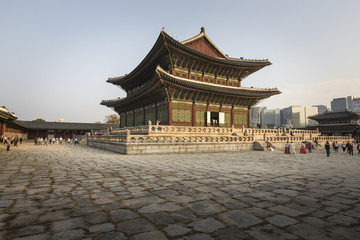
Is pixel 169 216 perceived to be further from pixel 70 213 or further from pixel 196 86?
pixel 196 86

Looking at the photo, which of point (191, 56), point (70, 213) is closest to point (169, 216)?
point (70, 213)

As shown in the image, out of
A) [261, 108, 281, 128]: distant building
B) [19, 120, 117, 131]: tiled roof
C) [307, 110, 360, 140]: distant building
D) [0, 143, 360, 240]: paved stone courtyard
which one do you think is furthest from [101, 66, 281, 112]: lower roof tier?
[261, 108, 281, 128]: distant building

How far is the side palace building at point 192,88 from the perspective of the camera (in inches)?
853

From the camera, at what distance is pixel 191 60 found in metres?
24.3

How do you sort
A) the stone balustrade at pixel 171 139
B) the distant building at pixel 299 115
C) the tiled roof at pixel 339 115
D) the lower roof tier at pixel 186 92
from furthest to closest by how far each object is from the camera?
the distant building at pixel 299 115, the tiled roof at pixel 339 115, the lower roof tier at pixel 186 92, the stone balustrade at pixel 171 139

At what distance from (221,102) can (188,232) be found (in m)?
24.0

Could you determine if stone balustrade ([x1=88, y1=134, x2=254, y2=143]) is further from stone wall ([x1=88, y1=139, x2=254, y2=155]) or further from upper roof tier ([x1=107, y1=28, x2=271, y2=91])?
upper roof tier ([x1=107, y1=28, x2=271, y2=91])

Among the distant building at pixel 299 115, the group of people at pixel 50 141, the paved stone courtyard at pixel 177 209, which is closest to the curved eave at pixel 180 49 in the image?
the group of people at pixel 50 141

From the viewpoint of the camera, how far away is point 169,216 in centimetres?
333

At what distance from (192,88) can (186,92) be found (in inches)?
47.9

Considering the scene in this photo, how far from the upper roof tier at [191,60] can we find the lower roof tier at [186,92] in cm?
239

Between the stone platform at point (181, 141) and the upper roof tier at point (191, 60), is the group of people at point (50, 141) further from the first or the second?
the upper roof tier at point (191, 60)

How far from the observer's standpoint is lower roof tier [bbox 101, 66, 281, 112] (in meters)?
19.9

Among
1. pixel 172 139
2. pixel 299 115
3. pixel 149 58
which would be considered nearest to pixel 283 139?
pixel 172 139
